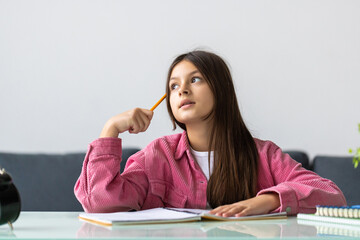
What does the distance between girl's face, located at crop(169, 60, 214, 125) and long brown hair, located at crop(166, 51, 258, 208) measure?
2cm

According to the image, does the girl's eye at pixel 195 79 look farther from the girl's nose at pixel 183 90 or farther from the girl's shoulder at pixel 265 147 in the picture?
the girl's shoulder at pixel 265 147

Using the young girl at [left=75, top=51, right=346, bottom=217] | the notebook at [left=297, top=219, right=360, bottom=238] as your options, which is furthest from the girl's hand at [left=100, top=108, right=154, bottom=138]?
the notebook at [left=297, top=219, right=360, bottom=238]

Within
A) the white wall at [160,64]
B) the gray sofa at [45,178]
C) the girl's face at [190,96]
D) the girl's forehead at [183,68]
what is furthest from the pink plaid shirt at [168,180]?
the white wall at [160,64]

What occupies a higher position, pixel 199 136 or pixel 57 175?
pixel 199 136

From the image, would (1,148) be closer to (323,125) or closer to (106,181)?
(106,181)

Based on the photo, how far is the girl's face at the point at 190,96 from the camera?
1469 mm

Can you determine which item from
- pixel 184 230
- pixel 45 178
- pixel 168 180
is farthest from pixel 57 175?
pixel 184 230

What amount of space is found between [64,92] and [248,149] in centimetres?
130

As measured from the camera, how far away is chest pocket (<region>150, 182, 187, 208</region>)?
4.72ft

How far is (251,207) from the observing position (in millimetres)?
1136

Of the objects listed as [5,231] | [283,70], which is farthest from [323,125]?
[5,231]

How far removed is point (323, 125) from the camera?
7.88 ft

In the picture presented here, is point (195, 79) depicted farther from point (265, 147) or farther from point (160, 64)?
point (160, 64)

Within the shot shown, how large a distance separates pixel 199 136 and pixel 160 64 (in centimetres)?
101
